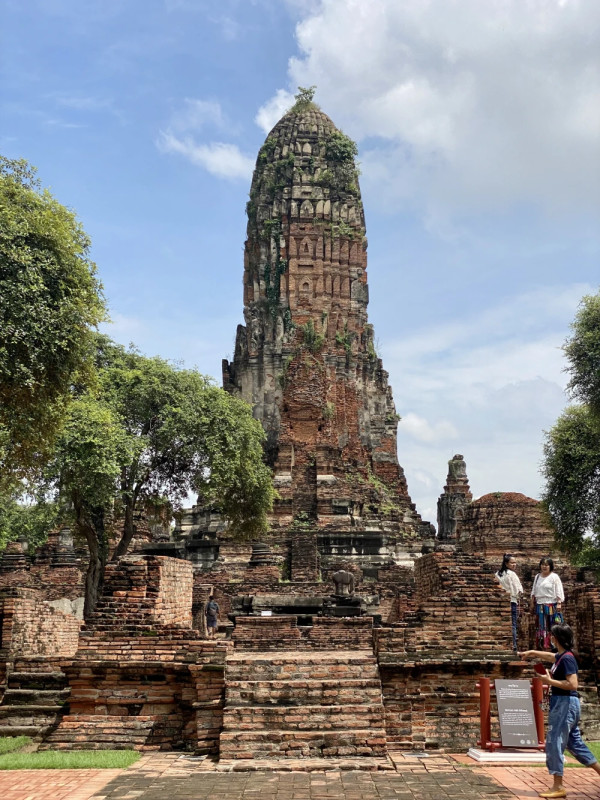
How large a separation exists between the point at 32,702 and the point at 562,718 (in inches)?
256

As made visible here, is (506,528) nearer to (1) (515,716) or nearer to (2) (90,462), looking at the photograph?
(2) (90,462)

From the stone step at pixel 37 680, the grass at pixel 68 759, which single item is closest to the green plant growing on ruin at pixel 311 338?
the stone step at pixel 37 680

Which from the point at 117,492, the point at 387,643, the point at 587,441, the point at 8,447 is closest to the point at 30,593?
the point at 8,447

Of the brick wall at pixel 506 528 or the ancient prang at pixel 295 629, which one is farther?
the brick wall at pixel 506 528

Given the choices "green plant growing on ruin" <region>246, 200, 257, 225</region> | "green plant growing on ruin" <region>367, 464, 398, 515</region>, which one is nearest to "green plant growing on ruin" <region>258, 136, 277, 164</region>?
"green plant growing on ruin" <region>246, 200, 257, 225</region>

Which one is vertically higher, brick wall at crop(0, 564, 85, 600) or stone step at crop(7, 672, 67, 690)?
brick wall at crop(0, 564, 85, 600)

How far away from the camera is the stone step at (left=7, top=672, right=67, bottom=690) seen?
37.2 feet

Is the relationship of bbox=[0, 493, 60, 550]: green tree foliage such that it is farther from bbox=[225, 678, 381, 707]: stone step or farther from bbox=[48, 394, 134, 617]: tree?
bbox=[225, 678, 381, 707]: stone step

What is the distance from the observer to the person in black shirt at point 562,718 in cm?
766

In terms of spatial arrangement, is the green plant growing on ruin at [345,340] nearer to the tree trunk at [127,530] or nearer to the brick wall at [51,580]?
the brick wall at [51,580]

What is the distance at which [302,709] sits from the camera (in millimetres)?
9609

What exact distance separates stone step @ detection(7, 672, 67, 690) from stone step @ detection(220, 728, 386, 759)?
2.96m

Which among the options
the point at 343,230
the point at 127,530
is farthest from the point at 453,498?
the point at 127,530

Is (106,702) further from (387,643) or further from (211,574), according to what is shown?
(211,574)
